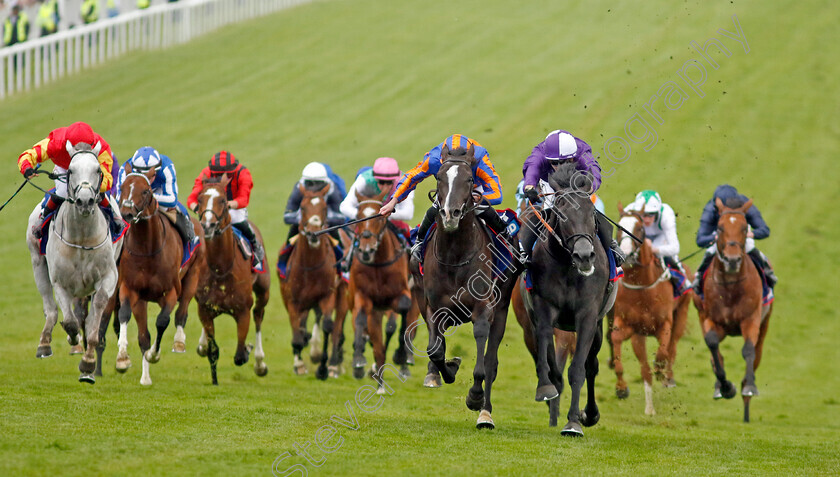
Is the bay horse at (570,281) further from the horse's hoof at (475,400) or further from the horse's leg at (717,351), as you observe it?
the horse's leg at (717,351)

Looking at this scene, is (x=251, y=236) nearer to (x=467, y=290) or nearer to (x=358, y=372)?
(x=358, y=372)

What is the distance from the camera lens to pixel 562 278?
29.2 feet

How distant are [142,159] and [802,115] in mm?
22693

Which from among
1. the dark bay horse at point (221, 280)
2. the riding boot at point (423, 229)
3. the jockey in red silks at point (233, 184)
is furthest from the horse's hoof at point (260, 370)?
the riding boot at point (423, 229)

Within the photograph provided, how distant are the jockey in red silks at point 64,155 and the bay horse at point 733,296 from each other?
264 inches

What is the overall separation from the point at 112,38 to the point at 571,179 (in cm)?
2317

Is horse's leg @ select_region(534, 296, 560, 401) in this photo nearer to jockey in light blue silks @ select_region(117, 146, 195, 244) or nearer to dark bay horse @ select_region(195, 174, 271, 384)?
dark bay horse @ select_region(195, 174, 271, 384)

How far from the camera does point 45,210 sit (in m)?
10.4

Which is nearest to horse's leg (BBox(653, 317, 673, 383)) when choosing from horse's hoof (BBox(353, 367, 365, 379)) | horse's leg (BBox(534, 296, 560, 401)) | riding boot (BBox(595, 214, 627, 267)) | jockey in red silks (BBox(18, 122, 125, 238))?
horse's hoof (BBox(353, 367, 365, 379))

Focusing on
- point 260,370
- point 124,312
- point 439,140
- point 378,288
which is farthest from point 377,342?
point 439,140

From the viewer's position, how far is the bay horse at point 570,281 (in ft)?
27.9

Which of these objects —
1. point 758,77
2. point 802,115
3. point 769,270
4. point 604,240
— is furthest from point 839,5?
point 604,240

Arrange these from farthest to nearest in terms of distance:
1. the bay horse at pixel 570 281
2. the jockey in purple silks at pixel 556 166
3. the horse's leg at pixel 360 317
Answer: the horse's leg at pixel 360 317
the jockey in purple silks at pixel 556 166
the bay horse at pixel 570 281

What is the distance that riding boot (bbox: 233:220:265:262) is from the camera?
1295 centimetres
